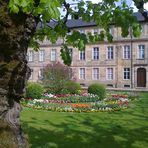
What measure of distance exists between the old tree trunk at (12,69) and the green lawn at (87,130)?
453cm

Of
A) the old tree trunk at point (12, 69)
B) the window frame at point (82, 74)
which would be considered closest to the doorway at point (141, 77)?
the window frame at point (82, 74)

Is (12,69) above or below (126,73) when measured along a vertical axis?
below

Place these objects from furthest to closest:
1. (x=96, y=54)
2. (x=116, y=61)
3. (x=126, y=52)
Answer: (x=96, y=54) → (x=116, y=61) → (x=126, y=52)

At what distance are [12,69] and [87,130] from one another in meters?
8.05

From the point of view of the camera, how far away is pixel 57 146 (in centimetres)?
883

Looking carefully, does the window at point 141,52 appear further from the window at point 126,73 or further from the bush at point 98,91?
the bush at point 98,91

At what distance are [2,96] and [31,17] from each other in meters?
0.96

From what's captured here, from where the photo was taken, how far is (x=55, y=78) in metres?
27.6

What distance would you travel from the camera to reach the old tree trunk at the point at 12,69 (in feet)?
12.1

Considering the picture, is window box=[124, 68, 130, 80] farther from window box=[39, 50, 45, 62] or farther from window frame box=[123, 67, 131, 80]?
window box=[39, 50, 45, 62]

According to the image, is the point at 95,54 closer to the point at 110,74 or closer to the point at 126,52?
the point at 110,74

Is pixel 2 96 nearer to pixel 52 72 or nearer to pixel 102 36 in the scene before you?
pixel 102 36

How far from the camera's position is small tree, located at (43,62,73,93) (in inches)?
1076

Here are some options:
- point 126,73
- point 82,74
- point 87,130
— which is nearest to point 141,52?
point 126,73
